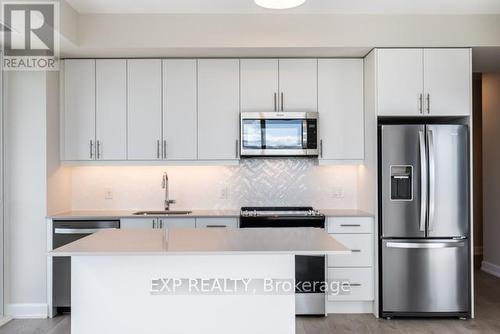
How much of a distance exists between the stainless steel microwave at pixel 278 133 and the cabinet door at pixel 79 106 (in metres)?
1.56

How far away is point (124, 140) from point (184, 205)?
948 millimetres

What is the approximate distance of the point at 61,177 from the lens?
4305mm

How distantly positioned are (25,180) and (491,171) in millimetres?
5754

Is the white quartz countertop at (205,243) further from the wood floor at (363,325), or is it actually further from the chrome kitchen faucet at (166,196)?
the chrome kitchen faucet at (166,196)

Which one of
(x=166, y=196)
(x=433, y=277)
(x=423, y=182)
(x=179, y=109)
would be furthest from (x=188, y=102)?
(x=433, y=277)

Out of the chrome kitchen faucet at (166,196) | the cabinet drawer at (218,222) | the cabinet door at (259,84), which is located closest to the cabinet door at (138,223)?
the cabinet drawer at (218,222)

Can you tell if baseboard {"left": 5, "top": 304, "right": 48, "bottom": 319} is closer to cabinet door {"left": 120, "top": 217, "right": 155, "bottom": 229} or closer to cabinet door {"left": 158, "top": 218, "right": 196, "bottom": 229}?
cabinet door {"left": 120, "top": 217, "right": 155, "bottom": 229}

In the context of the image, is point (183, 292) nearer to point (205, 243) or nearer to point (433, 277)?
point (205, 243)

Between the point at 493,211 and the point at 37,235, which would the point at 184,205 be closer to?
the point at 37,235

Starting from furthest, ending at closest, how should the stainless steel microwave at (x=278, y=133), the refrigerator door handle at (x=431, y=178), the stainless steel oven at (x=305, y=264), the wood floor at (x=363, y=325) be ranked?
the stainless steel microwave at (x=278, y=133)
the stainless steel oven at (x=305, y=264)
the refrigerator door handle at (x=431, y=178)
the wood floor at (x=363, y=325)

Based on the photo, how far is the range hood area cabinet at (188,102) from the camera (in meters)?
4.21

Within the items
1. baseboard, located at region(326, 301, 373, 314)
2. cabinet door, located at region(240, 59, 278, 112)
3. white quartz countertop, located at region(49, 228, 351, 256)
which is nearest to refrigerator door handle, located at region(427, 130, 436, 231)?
baseboard, located at region(326, 301, 373, 314)

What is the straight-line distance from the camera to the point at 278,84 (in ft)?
13.8

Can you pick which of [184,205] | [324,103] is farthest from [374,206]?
[184,205]
